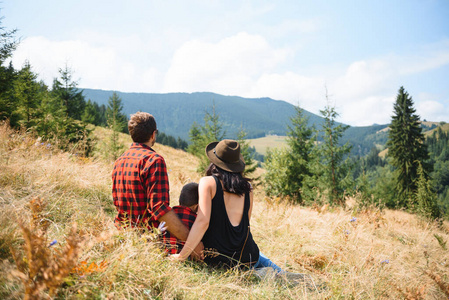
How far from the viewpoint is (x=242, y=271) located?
2.71 meters

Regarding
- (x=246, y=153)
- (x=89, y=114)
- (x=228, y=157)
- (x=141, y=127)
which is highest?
(x=89, y=114)

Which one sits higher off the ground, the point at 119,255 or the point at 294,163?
the point at 119,255

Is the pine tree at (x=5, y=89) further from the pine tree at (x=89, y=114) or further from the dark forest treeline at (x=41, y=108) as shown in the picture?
A: the pine tree at (x=89, y=114)

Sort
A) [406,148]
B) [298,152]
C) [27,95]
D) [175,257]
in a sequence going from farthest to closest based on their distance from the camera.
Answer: [406,148] < [298,152] < [27,95] < [175,257]

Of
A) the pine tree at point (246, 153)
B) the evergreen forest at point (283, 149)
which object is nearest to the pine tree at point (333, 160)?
the evergreen forest at point (283, 149)

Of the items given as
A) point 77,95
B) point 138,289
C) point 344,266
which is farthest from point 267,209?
point 77,95

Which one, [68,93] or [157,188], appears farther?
[68,93]

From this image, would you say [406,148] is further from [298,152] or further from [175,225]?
[175,225]

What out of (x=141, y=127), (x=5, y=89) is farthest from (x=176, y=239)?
(x=5, y=89)

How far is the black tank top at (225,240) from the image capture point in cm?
270

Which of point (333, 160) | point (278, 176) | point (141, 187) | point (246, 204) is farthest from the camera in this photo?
point (278, 176)

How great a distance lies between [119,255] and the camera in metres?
1.91

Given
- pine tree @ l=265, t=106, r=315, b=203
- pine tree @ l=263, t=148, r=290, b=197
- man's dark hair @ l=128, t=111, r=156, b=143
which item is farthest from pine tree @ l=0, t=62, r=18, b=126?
pine tree @ l=265, t=106, r=315, b=203

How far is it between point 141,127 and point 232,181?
3.70ft
